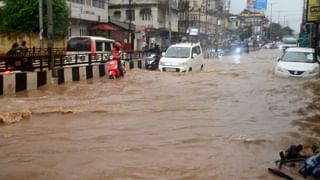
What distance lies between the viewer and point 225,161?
24.4ft

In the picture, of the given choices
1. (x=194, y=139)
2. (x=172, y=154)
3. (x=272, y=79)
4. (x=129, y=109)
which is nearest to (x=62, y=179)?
(x=172, y=154)

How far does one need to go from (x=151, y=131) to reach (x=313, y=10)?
82.1 feet

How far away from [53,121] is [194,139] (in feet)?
10.7

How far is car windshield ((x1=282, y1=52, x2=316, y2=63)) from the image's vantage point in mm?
20359

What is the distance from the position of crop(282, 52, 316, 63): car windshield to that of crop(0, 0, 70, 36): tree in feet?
51.1

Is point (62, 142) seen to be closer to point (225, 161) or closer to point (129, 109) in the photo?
point (225, 161)

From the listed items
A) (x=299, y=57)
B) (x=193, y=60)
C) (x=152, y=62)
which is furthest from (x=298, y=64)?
(x=152, y=62)

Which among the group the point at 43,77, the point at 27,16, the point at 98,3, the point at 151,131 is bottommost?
the point at 151,131

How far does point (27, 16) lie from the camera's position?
3127cm

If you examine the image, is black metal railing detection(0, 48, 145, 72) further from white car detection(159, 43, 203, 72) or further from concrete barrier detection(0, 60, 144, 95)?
white car detection(159, 43, 203, 72)

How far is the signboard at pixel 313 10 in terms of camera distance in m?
31.9

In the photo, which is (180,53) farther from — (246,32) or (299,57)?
(246,32)

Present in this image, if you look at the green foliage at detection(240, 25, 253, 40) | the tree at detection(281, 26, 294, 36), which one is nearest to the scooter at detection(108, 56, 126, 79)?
the green foliage at detection(240, 25, 253, 40)

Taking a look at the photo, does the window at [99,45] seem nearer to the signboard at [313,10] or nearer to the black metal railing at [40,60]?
the black metal railing at [40,60]
